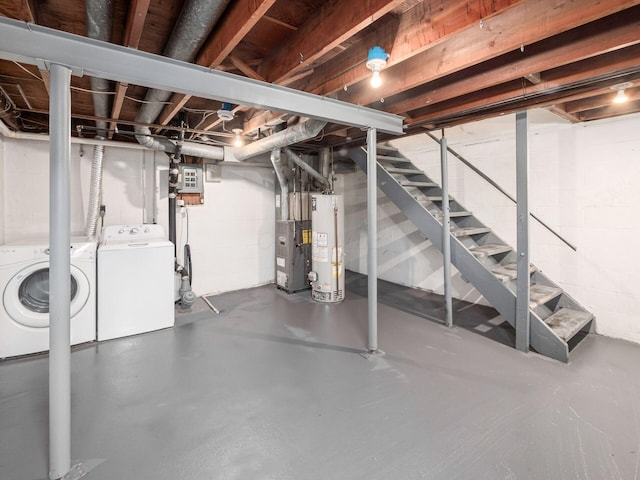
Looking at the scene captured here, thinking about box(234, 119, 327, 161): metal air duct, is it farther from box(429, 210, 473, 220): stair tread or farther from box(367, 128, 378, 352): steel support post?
box(429, 210, 473, 220): stair tread

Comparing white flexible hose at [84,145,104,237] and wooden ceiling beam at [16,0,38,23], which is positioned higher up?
wooden ceiling beam at [16,0,38,23]

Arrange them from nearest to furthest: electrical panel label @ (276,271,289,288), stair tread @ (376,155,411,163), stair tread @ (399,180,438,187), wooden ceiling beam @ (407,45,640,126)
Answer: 1. wooden ceiling beam @ (407,45,640,126)
2. stair tread @ (399,180,438,187)
3. stair tread @ (376,155,411,163)
4. electrical panel label @ (276,271,289,288)

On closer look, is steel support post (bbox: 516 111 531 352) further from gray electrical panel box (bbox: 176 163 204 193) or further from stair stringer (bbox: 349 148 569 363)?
gray electrical panel box (bbox: 176 163 204 193)

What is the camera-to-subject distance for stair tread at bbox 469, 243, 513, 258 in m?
3.10

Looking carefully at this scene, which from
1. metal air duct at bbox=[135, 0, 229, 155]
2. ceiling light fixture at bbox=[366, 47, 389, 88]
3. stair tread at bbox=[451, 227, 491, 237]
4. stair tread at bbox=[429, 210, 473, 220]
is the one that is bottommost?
stair tread at bbox=[451, 227, 491, 237]

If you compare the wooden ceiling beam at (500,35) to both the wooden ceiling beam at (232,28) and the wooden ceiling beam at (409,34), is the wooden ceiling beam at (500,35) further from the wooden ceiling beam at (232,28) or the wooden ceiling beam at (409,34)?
the wooden ceiling beam at (232,28)

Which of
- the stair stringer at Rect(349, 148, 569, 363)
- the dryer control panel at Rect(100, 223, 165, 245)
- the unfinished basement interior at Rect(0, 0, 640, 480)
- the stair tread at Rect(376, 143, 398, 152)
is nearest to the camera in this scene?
the unfinished basement interior at Rect(0, 0, 640, 480)

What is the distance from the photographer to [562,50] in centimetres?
184

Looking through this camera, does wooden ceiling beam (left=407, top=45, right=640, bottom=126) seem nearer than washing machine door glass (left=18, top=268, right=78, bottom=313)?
Yes

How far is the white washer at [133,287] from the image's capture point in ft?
9.87

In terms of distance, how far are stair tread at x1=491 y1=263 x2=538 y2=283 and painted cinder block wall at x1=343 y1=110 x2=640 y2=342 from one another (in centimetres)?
34

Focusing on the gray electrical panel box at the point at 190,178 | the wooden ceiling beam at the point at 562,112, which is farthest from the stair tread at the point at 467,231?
the gray electrical panel box at the point at 190,178

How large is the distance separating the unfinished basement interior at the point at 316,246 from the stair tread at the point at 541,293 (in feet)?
0.17

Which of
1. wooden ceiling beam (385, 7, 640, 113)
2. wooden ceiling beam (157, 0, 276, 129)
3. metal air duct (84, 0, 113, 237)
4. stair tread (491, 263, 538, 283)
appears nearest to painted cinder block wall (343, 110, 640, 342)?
stair tread (491, 263, 538, 283)
